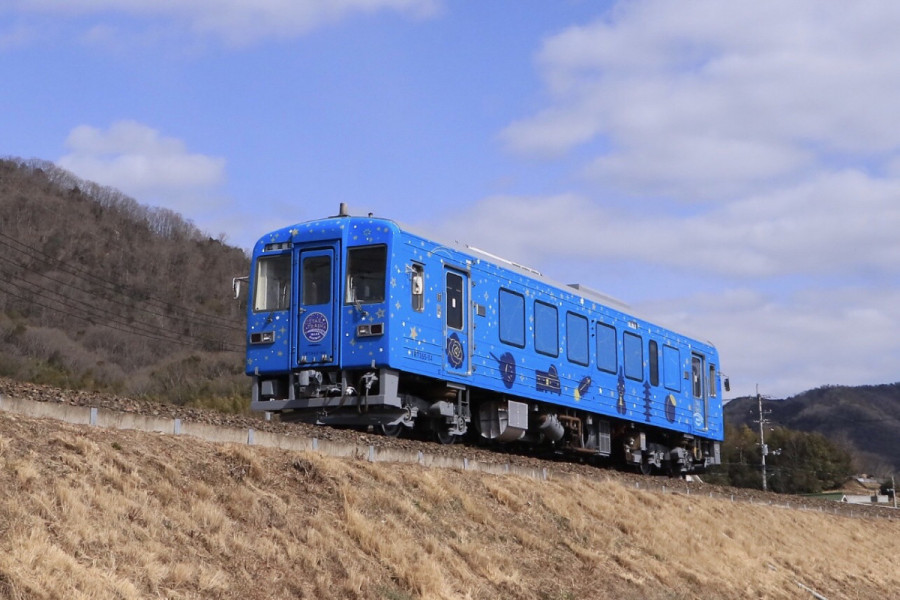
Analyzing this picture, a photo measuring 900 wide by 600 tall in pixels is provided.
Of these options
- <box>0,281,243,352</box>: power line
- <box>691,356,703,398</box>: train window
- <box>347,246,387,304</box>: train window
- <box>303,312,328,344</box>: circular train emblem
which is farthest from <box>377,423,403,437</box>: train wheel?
<box>0,281,243,352</box>: power line

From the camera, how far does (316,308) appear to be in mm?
18328

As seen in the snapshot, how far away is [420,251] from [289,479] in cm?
692

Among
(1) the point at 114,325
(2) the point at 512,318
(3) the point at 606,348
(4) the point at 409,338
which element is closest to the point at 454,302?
(4) the point at 409,338

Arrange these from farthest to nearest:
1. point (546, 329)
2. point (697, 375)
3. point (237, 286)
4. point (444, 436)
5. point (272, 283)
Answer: point (697, 375), point (546, 329), point (237, 286), point (444, 436), point (272, 283)

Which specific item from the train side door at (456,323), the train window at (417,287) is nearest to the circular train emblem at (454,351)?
the train side door at (456,323)

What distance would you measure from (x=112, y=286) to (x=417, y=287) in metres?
75.6

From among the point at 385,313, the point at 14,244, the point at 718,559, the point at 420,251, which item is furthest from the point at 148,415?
the point at 14,244

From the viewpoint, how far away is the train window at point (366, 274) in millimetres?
17875

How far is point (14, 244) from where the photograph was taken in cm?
9100

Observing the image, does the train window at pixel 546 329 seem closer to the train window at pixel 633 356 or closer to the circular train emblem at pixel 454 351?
the circular train emblem at pixel 454 351

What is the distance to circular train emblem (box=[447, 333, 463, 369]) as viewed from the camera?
18.6 metres

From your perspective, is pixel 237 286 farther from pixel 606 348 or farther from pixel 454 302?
pixel 606 348

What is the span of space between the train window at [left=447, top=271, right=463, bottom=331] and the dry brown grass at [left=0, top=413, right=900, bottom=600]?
3.12 m

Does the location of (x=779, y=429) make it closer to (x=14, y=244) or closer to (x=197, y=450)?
(x=14, y=244)
